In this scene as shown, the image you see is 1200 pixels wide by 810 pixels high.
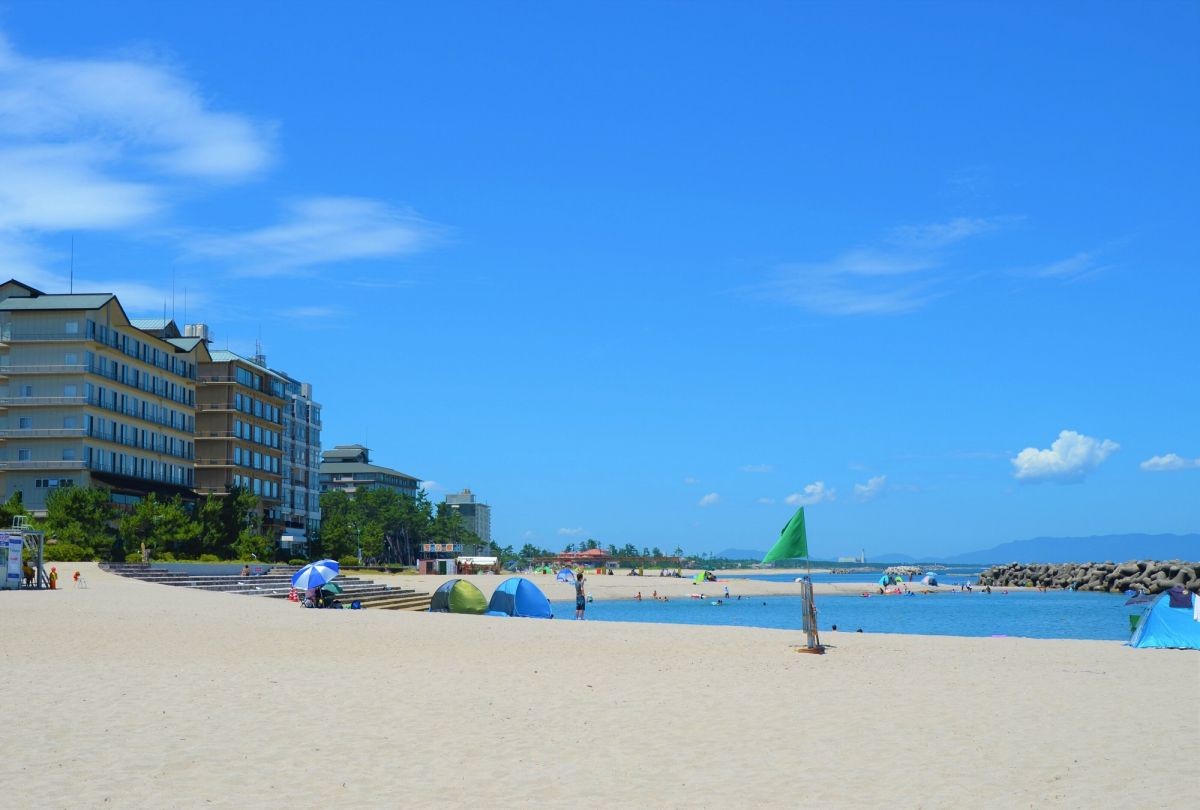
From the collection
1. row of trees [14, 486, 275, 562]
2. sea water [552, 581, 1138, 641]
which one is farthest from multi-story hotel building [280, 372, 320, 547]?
sea water [552, 581, 1138, 641]

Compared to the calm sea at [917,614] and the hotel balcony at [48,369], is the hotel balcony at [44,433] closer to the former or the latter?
the hotel balcony at [48,369]

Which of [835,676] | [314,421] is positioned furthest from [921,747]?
[314,421]

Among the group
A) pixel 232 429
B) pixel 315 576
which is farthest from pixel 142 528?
pixel 315 576

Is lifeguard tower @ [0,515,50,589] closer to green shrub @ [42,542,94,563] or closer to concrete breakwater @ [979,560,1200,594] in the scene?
green shrub @ [42,542,94,563]

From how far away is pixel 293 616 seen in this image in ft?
111

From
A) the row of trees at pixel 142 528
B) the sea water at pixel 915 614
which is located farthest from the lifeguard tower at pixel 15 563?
the sea water at pixel 915 614

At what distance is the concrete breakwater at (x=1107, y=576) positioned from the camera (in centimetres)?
9781

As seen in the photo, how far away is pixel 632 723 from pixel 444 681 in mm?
5009

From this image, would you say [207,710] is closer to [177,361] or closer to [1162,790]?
[1162,790]

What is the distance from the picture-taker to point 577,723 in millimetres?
14719

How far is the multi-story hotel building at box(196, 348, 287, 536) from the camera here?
308ft

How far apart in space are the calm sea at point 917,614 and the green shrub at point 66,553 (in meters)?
26.2

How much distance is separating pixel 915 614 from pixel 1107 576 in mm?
48711

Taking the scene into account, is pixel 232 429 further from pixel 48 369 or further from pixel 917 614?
pixel 917 614
